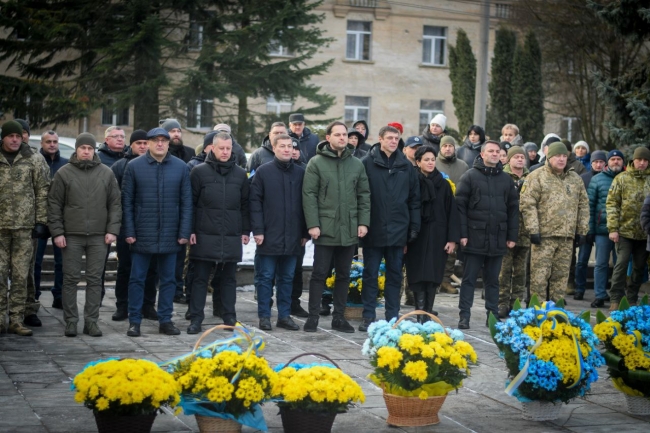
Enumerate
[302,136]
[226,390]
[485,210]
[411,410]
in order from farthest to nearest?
1. [302,136]
2. [485,210]
3. [411,410]
4. [226,390]

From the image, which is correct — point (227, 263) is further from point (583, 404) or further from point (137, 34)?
point (137, 34)

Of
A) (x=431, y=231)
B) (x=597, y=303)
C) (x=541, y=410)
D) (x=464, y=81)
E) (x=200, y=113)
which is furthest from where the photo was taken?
(x=464, y=81)

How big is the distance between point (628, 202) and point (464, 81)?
73.4 feet

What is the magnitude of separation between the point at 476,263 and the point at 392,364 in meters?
4.79

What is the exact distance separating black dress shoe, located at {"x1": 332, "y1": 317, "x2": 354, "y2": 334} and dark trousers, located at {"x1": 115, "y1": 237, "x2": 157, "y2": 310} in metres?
2.17

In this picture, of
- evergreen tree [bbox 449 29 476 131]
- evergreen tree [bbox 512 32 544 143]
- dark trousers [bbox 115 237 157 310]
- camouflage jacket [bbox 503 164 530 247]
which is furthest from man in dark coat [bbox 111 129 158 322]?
evergreen tree [bbox 449 29 476 131]

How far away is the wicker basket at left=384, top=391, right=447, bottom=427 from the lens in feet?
24.2

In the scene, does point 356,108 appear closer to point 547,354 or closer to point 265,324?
point 265,324

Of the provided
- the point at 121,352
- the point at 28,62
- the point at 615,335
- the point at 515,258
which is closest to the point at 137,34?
the point at 28,62

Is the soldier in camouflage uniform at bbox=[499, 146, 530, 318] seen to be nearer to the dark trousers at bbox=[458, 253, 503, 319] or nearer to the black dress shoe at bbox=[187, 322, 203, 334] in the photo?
the dark trousers at bbox=[458, 253, 503, 319]

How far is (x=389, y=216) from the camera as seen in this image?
11414 millimetres

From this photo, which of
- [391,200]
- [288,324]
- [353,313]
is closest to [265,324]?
[288,324]

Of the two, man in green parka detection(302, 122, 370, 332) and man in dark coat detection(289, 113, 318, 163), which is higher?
man in dark coat detection(289, 113, 318, 163)

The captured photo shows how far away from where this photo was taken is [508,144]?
15.2 meters
